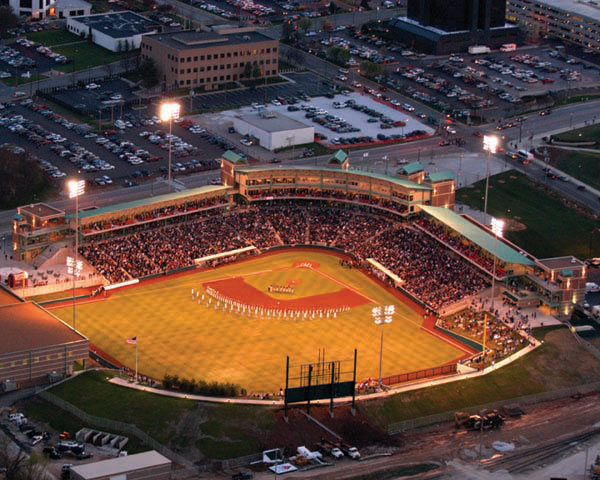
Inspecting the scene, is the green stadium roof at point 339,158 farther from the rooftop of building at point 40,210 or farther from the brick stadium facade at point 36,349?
the brick stadium facade at point 36,349

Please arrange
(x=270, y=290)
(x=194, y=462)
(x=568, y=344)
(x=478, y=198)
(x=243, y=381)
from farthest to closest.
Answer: (x=478, y=198)
(x=270, y=290)
(x=568, y=344)
(x=243, y=381)
(x=194, y=462)

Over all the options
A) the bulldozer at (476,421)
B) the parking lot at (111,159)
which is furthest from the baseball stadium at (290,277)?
the parking lot at (111,159)

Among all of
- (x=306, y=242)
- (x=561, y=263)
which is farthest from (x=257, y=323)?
(x=561, y=263)

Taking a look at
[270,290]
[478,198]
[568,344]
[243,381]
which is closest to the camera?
[243,381]

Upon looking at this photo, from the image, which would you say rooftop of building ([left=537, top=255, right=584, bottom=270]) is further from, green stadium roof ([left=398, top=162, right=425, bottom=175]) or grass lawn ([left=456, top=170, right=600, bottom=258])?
green stadium roof ([left=398, top=162, right=425, bottom=175])

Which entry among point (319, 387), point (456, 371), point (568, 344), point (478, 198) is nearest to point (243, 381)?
point (319, 387)

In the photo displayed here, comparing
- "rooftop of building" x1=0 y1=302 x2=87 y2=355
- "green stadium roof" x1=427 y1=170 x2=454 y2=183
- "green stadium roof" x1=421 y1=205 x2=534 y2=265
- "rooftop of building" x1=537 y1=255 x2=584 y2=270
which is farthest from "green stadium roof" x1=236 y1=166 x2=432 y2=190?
"rooftop of building" x1=0 y1=302 x2=87 y2=355

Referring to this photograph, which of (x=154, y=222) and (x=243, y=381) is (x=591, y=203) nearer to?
(x=154, y=222)

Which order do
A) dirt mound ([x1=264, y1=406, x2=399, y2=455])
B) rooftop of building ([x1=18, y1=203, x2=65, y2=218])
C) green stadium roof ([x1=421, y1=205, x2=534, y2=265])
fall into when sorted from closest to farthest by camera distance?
dirt mound ([x1=264, y1=406, x2=399, y2=455]), green stadium roof ([x1=421, y1=205, x2=534, y2=265]), rooftop of building ([x1=18, y1=203, x2=65, y2=218])
